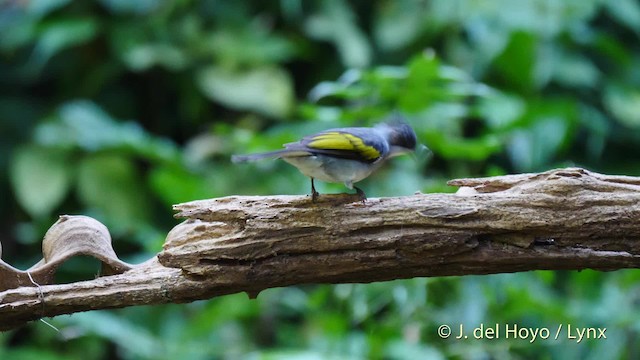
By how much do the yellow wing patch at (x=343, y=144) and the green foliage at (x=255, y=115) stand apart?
4.88 ft

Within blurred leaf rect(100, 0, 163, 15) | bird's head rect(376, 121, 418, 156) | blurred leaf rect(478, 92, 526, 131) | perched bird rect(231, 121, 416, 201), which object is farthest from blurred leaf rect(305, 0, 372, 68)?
perched bird rect(231, 121, 416, 201)

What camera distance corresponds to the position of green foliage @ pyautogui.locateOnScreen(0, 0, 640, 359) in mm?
4000

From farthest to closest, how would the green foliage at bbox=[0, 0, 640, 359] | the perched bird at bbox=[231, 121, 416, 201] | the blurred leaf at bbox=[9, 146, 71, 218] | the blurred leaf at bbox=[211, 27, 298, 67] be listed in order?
the blurred leaf at bbox=[211, 27, 298, 67]
the blurred leaf at bbox=[9, 146, 71, 218]
the green foliage at bbox=[0, 0, 640, 359]
the perched bird at bbox=[231, 121, 416, 201]

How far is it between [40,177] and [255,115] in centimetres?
136

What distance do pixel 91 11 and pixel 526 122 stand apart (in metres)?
3.00

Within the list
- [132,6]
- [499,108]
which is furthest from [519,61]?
[132,6]

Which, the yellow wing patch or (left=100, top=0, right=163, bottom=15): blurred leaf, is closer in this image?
the yellow wing patch

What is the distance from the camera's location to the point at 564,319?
3451mm

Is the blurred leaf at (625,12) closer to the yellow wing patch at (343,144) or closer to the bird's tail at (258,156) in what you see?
the yellow wing patch at (343,144)

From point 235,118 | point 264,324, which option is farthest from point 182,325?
point 235,118

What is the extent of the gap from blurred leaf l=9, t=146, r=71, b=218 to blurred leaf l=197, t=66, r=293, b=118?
100 centimetres

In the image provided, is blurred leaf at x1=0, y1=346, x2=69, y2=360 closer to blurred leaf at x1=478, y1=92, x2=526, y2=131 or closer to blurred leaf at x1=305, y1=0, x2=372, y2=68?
blurred leaf at x1=305, y1=0, x2=372, y2=68

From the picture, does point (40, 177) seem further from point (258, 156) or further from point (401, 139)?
point (258, 156)

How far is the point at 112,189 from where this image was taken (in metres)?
4.88
